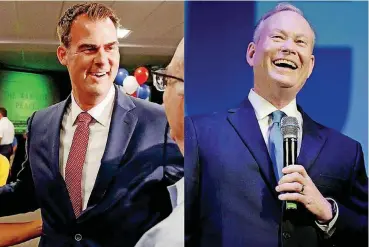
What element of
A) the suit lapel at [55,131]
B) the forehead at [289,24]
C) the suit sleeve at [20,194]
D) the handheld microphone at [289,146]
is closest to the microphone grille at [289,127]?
the handheld microphone at [289,146]

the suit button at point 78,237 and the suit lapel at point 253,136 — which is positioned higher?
the suit lapel at point 253,136

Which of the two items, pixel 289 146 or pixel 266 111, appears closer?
pixel 289 146

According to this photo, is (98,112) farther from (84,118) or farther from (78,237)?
(78,237)

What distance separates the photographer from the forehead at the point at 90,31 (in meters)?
3.06

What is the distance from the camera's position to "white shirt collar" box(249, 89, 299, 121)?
3250 millimetres

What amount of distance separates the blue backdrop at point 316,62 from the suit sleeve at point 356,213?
0.18m

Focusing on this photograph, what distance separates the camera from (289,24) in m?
3.22

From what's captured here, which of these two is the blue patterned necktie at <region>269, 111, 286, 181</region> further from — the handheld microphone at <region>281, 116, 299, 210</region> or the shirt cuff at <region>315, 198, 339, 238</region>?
the shirt cuff at <region>315, 198, 339, 238</region>

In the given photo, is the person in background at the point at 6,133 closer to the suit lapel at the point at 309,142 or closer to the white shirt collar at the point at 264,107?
the white shirt collar at the point at 264,107

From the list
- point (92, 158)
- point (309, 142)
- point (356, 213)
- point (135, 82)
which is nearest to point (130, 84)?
point (135, 82)

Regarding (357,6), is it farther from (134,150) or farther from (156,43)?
(134,150)

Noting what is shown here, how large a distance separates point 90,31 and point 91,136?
63 cm

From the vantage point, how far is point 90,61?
308 cm

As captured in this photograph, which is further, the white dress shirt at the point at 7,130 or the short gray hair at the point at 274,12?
the short gray hair at the point at 274,12
